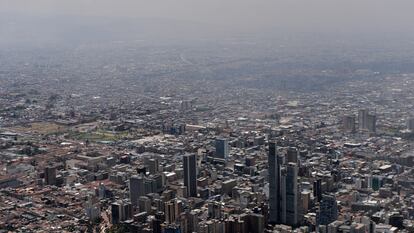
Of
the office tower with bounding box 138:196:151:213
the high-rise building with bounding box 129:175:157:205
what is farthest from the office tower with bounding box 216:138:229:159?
the office tower with bounding box 138:196:151:213

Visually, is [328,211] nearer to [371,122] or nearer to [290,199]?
[290,199]

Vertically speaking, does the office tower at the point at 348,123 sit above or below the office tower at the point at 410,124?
below

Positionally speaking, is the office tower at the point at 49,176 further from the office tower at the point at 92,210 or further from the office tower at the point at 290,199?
the office tower at the point at 290,199

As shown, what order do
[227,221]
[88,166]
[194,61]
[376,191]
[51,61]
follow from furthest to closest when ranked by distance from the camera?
[51,61] → [194,61] → [88,166] → [376,191] → [227,221]

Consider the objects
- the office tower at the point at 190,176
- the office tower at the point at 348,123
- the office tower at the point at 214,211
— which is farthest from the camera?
the office tower at the point at 348,123

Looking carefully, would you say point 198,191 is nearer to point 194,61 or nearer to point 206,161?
point 206,161

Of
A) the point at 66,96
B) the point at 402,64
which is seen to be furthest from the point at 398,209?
the point at 66,96

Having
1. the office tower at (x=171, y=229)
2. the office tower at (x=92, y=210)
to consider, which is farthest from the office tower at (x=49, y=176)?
the office tower at (x=171, y=229)
